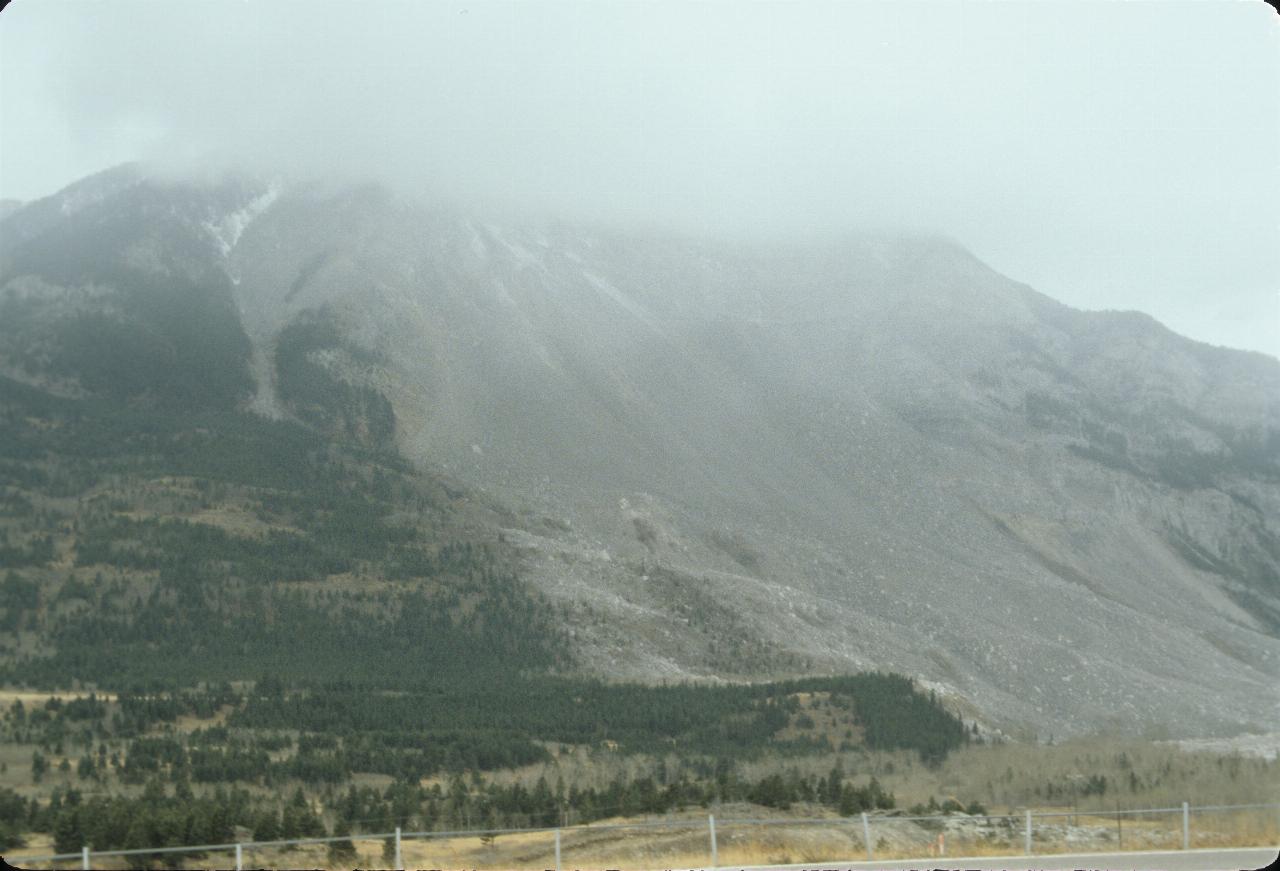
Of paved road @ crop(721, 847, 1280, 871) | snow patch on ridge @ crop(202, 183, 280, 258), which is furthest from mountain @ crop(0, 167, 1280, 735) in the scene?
paved road @ crop(721, 847, 1280, 871)

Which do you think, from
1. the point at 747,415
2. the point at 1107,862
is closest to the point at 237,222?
the point at 747,415

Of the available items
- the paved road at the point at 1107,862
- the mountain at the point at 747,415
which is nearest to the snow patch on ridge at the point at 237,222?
the mountain at the point at 747,415

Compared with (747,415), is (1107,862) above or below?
below

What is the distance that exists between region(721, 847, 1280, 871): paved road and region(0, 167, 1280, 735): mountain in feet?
147

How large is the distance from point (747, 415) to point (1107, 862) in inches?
3735

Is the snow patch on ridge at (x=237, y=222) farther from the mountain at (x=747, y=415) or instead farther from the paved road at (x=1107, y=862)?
the paved road at (x=1107, y=862)

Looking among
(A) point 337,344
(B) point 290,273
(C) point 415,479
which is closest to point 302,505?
(C) point 415,479

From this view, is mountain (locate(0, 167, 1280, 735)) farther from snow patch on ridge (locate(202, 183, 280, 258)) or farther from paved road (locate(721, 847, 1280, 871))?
paved road (locate(721, 847, 1280, 871))

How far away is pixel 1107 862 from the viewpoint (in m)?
23.2

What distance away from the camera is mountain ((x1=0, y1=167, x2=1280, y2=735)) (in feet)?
273

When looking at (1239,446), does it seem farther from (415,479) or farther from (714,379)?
(415,479)

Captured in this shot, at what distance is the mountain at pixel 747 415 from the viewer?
83.2 meters

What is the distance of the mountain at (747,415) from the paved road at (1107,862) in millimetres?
44895

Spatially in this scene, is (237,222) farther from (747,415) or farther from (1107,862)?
(1107,862)
